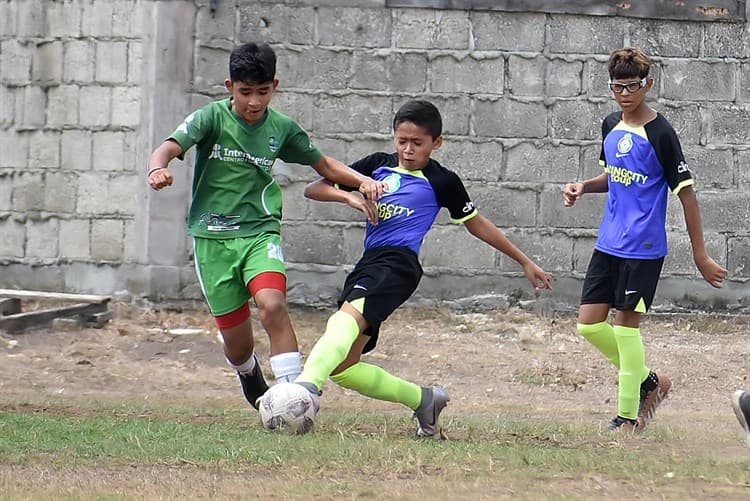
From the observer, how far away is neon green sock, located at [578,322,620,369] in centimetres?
622

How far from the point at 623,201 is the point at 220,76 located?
4.77m

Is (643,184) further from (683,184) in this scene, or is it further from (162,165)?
(162,165)

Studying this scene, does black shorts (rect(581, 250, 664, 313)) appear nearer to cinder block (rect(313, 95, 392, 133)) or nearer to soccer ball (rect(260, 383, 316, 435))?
soccer ball (rect(260, 383, 316, 435))

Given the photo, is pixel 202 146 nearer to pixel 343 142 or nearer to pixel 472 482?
pixel 472 482

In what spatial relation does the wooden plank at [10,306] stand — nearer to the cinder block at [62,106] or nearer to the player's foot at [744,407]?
the cinder block at [62,106]

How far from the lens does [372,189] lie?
5.73 metres

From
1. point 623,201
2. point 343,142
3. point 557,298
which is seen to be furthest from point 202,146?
point 557,298

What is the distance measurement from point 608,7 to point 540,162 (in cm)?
137

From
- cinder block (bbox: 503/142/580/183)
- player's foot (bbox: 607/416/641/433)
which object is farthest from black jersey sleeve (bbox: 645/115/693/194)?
cinder block (bbox: 503/142/580/183)

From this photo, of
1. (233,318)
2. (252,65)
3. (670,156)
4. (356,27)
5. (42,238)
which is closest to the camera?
(252,65)

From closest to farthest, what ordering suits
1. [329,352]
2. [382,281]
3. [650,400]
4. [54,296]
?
[329,352] → [382,281] → [650,400] → [54,296]

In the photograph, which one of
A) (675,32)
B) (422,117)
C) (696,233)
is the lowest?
(696,233)

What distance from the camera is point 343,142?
10.0 metres

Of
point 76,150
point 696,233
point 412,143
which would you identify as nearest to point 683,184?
point 696,233
